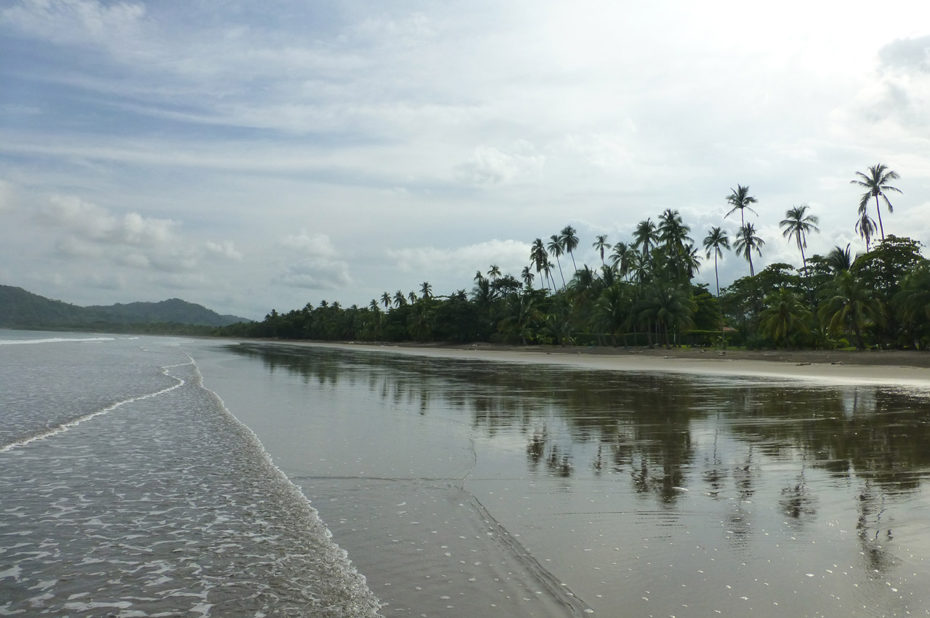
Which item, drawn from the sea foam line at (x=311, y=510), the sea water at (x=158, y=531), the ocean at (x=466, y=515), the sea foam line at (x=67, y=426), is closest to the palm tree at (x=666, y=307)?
the ocean at (x=466, y=515)

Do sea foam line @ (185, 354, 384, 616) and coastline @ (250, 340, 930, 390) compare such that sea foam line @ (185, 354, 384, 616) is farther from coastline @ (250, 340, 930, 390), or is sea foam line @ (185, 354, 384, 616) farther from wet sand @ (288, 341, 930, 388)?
wet sand @ (288, 341, 930, 388)

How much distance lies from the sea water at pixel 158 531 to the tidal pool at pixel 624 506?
41 centimetres

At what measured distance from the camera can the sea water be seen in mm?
4633

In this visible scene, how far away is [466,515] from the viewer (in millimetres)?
6570

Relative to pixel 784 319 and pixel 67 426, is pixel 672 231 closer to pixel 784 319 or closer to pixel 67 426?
pixel 784 319

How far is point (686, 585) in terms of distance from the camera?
4555 millimetres

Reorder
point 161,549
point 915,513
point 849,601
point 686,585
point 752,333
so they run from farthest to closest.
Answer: point 752,333 < point 915,513 < point 161,549 < point 686,585 < point 849,601

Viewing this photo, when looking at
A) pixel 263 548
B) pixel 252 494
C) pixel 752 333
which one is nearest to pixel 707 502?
pixel 263 548

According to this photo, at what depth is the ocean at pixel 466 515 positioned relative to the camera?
454 centimetres

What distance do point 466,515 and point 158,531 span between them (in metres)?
2.99

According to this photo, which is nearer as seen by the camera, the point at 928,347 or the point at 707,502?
the point at 707,502

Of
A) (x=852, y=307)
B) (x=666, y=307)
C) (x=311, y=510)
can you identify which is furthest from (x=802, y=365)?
(x=311, y=510)

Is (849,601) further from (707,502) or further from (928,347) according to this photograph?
(928,347)

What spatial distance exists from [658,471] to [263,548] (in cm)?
509
